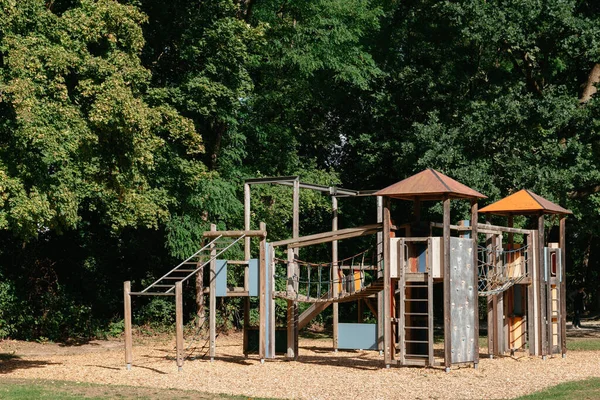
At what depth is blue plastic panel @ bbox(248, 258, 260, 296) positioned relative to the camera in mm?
21047

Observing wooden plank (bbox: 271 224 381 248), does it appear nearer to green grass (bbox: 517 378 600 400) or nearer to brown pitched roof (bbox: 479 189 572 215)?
brown pitched roof (bbox: 479 189 572 215)

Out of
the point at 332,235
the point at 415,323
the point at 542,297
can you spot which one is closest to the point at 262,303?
the point at 332,235

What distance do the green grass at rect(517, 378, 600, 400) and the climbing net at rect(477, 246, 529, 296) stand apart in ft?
13.6

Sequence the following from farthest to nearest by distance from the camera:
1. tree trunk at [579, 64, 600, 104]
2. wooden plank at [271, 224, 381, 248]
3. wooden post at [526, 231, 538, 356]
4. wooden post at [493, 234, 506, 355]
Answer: tree trunk at [579, 64, 600, 104]
wooden post at [493, 234, 506, 355]
wooden post at [526, 231, 538, 356]
wooden plank at [271, 224, 381, 248]

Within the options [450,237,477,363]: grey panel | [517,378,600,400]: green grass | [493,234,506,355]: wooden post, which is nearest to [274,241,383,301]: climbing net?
[450,237,477,363]: grey panel

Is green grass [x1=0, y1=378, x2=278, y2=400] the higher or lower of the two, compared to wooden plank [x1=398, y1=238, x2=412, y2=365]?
lower

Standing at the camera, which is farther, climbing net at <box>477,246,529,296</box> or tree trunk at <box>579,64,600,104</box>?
tree trunk at <box>579,64,600,104</box>

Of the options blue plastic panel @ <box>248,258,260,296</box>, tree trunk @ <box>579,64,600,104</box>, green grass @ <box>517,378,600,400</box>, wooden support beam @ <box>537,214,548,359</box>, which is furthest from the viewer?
tree trunk @ <box>579,64,600,104</box>

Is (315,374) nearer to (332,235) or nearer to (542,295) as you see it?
(332,235)

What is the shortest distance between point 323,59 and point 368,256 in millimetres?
7978

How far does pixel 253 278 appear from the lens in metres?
21.1

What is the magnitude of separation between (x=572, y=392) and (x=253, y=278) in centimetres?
827

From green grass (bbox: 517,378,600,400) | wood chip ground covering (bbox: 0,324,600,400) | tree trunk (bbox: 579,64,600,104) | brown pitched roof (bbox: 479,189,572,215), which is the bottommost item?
wood chip ground covering (bbox: 0,324,600,400)

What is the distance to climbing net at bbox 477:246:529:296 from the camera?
20.7 meters
